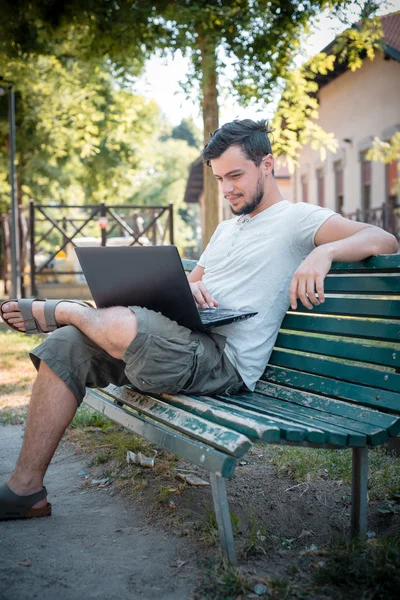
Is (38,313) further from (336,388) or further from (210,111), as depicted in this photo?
(210,111)

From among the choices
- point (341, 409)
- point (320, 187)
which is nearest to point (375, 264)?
point (341, 409)

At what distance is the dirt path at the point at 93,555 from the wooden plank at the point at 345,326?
1137 millimetres

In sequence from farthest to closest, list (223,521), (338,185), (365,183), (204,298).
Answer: (338,185)
(365,183)
(204,298)
(223,521)

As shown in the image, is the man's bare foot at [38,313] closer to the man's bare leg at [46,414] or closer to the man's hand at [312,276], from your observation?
the man's bare leg at [46,414]

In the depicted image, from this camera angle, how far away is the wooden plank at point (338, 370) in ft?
10.1

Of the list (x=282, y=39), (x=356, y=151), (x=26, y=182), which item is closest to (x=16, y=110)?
(x=26, y=182)

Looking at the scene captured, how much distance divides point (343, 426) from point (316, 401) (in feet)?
1.31

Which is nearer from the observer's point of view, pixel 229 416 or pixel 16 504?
pixel 229 416

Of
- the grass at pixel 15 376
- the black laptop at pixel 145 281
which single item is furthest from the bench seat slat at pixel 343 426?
the grass at pixel 15 376

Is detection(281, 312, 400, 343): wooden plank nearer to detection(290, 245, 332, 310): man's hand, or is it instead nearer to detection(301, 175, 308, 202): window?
detection(290, 245, 332, 310): man's hand

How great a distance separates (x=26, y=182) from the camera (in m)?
23.7

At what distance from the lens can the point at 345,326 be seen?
3367mm

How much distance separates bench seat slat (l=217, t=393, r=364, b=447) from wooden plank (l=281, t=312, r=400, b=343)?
0.39 m

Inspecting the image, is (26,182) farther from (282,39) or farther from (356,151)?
(282,39)
